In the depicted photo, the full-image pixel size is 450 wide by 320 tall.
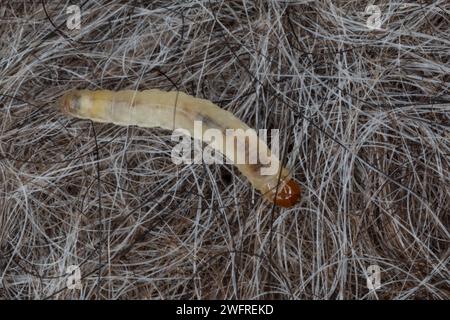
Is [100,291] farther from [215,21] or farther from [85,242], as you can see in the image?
[215,21]

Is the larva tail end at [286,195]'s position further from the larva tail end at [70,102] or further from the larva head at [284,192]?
the larva tail end at [70,102]

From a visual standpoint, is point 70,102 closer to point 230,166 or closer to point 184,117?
point 184,117

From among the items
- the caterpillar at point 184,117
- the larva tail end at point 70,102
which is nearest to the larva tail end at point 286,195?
the caterpillar at point 184,117

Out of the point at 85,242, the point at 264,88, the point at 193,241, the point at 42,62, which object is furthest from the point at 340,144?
the point at 42,62

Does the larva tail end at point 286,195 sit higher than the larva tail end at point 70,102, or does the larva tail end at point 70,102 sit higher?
the larva tail end at point 70,102

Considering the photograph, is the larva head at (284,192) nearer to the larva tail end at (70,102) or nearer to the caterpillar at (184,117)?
the caterpillar at (184,117)

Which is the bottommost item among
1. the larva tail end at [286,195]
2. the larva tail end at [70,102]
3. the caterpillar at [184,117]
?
the larva tail end at [286,195]
